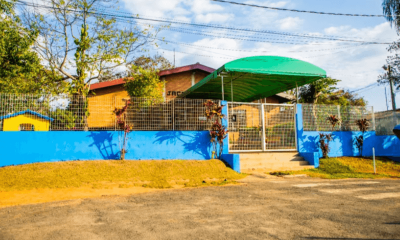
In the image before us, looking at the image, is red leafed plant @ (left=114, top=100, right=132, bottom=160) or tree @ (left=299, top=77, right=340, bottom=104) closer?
red leafed plant @ (left=114, top=100, right=132, bottom=160)

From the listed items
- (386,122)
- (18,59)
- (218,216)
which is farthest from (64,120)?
(386,122)

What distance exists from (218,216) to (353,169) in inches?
336

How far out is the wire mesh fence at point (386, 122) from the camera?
1391cm

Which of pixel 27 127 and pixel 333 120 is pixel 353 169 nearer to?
pixel 333 120

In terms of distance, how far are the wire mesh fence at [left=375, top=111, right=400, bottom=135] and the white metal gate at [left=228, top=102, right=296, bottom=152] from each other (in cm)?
532

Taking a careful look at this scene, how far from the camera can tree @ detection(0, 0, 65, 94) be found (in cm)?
1074

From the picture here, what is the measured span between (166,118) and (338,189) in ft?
19.3

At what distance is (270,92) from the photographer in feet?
49.9

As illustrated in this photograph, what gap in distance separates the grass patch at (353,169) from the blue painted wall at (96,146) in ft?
12.7

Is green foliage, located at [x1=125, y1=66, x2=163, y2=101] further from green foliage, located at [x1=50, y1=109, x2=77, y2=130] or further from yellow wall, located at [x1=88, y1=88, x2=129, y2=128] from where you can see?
green foliage, located at [x1=50, y1=109, x2=77, y2=130]

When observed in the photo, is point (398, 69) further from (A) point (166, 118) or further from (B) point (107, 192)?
(B) point (107, 192)

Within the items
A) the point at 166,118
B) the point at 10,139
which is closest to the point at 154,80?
the point at 166,118

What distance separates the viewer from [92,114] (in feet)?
31.1

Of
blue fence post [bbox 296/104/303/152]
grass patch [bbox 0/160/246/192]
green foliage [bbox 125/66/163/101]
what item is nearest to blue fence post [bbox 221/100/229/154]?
grass patch [bbox 0/160/246/192]
